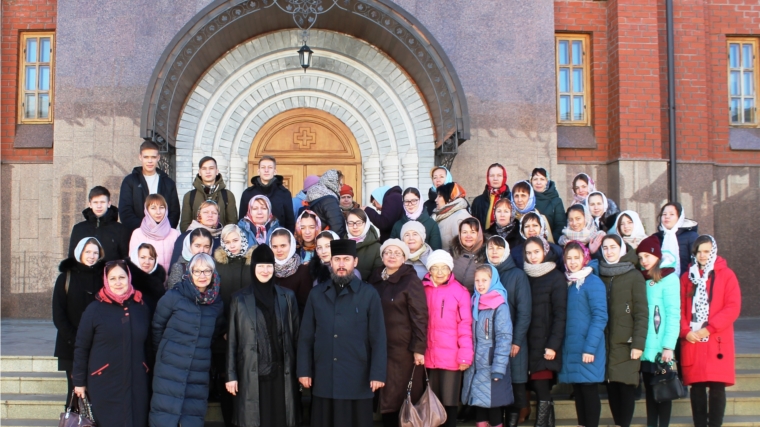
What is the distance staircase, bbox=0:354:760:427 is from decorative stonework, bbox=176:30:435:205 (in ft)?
11.8

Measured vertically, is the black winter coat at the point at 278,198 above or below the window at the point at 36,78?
below

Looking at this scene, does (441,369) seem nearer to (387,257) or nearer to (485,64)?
(387,257)

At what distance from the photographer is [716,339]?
5.48m

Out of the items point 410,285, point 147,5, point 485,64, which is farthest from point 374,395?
point 147,5

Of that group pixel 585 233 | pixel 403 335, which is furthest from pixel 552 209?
pixel 403 335

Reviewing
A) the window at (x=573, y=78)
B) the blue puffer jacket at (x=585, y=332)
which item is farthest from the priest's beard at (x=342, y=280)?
the window at (x=573, y=78)

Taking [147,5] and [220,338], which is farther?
[147,5]

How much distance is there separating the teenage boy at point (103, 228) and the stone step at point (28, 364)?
1.52 meters

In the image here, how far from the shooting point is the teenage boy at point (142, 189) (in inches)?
244

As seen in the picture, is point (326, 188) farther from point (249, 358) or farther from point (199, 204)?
point (249, 358)

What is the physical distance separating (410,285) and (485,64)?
5.50 meters

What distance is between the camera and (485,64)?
9.64m

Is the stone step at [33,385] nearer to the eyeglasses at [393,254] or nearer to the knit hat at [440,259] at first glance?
the eyeglasses at [393,254]

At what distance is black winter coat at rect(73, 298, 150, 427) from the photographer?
4.61m
